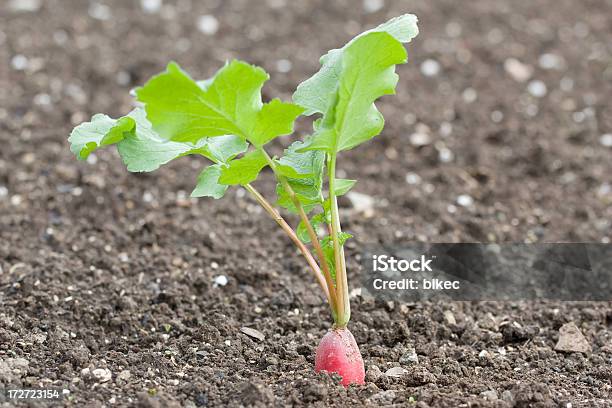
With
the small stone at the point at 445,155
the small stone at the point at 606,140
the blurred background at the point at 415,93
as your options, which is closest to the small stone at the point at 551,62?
the blurred background at the point at 415,93

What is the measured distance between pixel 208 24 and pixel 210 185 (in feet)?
9.60

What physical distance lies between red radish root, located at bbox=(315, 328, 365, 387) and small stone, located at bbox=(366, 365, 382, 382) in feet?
0.17

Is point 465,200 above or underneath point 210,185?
above

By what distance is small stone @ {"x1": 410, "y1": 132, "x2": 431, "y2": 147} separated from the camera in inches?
155

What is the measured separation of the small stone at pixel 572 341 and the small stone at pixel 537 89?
2.02 meters

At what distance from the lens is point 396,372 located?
2.36 m

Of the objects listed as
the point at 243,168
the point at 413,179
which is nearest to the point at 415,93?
the point at 413,179

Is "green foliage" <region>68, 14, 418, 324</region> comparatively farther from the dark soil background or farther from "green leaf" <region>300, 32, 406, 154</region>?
the dark soil background

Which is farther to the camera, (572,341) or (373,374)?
(572,341)

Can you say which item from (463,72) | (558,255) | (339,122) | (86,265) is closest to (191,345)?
(86,265)

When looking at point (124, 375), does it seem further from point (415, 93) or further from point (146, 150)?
point (415, 93)

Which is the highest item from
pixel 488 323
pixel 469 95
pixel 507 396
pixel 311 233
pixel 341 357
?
pixel 469 95

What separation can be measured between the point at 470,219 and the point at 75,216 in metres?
1.42

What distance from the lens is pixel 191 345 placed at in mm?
2465
